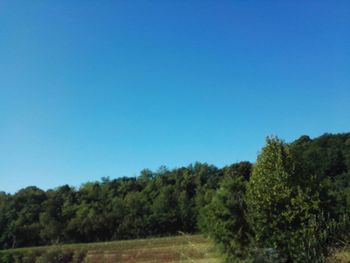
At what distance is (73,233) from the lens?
95.6m

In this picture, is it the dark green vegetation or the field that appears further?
the field

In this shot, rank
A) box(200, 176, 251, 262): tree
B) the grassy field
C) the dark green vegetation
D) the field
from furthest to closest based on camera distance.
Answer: the field, the grassy field, box(200, 176, 251, 262): tree, the dark green vegetation

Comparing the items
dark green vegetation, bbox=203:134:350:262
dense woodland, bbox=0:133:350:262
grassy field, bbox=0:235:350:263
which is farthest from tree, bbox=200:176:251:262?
grassy field, bbox=0:235:350:263

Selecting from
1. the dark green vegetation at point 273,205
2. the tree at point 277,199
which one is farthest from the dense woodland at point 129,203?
the tree at point 277,199

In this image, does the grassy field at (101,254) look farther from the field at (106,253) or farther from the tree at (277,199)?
the tree at (277,199)

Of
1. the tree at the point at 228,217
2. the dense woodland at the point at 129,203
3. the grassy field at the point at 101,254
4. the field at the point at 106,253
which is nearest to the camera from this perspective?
the tree at the point at 228,217

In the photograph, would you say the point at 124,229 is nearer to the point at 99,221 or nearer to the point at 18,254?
the point at 99,221

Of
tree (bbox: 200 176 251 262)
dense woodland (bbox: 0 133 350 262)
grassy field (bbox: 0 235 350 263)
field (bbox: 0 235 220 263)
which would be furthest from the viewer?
dense woodland (bbox: 0 133 350 262)

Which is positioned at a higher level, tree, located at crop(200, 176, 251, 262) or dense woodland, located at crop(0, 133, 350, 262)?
dense woodland, located at crop(0, 133, 350, 262)

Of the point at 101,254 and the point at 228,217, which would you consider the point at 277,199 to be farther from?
the point at 101,254

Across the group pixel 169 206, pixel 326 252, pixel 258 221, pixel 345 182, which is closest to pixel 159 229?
pixel 169 206

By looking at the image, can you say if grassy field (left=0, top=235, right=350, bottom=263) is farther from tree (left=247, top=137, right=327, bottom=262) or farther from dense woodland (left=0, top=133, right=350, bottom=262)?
tree (left=247, top=137, right=327, bottom=262)

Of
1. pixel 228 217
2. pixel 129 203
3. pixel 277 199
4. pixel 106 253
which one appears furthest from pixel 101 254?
pixel 277 199

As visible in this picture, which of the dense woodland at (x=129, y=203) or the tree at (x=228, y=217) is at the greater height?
the dense woodland at (x=129, y=203)
